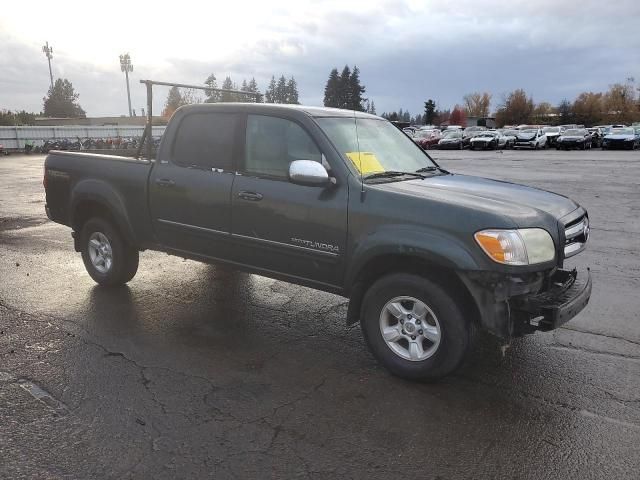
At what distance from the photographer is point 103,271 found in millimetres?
6055

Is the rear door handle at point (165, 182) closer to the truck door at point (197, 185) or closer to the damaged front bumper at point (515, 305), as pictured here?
the truck door at point (197, 185)

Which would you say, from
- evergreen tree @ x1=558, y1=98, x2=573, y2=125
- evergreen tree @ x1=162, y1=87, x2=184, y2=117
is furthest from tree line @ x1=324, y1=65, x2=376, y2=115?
evergreen tree @ x1=162, y1=87, x2=184, y2=117

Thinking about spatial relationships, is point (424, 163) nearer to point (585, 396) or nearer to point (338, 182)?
point (338, 182)

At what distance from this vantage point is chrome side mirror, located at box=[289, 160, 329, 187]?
13.1 feet

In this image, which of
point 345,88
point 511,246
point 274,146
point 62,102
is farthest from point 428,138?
point 62,102

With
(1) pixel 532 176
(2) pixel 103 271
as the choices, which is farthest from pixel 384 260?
(1) pixel 532 176

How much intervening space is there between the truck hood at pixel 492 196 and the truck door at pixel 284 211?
486 mm

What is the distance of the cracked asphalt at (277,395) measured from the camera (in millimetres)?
2961

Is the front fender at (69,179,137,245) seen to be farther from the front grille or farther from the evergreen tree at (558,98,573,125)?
the evergreen tree at (558,98,573,125)

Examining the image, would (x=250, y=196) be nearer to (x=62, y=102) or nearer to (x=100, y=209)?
(x=100, y=209)

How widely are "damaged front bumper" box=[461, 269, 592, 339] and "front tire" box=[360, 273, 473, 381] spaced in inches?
7.2

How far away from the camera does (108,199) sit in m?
5.62

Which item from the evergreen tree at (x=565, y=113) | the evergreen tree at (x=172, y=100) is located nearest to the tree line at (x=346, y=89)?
the evergreen tree at (x=565, y=113)

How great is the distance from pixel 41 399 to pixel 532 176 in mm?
18281
